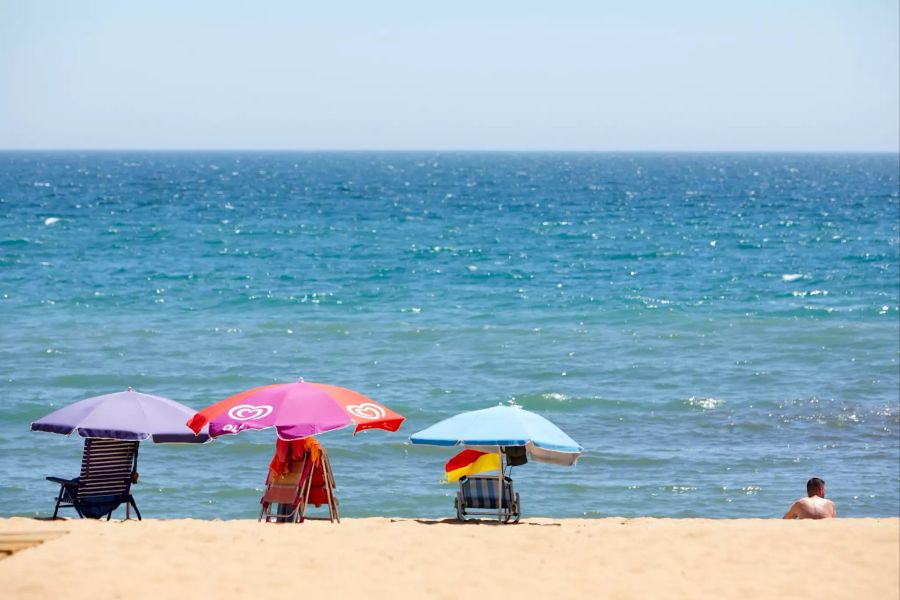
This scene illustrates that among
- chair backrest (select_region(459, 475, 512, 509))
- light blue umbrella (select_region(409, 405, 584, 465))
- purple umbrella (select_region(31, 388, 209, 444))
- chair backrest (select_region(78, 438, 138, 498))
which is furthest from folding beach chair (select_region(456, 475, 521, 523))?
chair backrest (select_region(78, 438, 138, 498))

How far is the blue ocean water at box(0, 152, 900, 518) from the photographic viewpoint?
706 inches

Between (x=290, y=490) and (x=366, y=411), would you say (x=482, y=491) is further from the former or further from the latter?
(x=290, y=490)

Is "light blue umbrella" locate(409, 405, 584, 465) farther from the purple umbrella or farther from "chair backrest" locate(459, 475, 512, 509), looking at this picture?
the purple umbrella

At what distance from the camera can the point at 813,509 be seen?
1271 centimetres

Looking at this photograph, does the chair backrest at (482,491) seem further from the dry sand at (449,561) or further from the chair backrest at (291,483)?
the chair backrest at (291,483)

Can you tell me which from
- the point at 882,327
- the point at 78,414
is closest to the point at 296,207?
the point at 882,327

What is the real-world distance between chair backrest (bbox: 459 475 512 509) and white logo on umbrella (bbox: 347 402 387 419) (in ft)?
4.89

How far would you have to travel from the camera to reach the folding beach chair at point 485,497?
13.0 meters

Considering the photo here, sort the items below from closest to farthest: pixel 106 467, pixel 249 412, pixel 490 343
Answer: pixel 249 412 → pixel 106 467 → pixel 490 343

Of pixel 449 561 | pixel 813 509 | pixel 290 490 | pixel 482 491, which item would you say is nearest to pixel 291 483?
pixel 290 490

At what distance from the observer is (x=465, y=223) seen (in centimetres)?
6288

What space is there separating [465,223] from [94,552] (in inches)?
2093

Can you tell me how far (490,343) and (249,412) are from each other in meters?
17.2

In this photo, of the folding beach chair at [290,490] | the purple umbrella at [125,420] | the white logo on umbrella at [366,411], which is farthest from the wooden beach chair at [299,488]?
the purple umbrella at [125,420]
